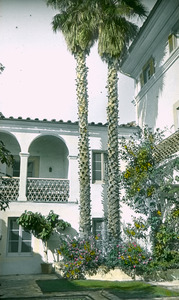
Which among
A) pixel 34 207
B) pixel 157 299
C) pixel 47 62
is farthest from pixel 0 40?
pixel 34 207

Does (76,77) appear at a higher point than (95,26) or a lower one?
lower

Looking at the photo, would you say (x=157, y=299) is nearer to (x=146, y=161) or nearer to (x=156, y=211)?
(x=156, y=211)

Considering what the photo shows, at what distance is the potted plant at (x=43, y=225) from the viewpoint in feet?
49.2

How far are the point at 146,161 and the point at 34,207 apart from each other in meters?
5.94

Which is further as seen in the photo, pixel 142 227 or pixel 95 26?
pixel 95 26

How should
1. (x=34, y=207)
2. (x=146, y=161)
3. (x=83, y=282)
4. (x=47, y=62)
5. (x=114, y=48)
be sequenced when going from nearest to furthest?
(x=47, y=62) < (x=83, y=282) < (x=146, y=161) < (x=114, y=48) < (x=34, y=207)

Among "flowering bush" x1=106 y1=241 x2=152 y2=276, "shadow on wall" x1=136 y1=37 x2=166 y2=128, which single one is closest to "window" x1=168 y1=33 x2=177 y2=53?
"shadow on wall" x1=136 y1=37 x2=166 y2=128

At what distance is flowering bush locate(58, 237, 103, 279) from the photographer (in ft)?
41.9

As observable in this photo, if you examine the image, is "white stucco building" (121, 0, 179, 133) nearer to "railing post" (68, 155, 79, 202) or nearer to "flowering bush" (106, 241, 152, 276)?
"railing post" (68, 155, 79, 202)

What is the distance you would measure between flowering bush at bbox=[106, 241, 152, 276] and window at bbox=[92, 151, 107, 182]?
195 inches

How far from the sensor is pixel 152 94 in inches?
653

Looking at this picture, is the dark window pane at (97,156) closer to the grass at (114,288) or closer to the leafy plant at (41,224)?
the leafy plant at (41,224)

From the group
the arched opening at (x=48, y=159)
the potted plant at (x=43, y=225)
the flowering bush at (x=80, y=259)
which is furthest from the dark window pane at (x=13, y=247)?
the arched opening at (x=48, y=159)

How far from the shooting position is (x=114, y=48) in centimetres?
1496
